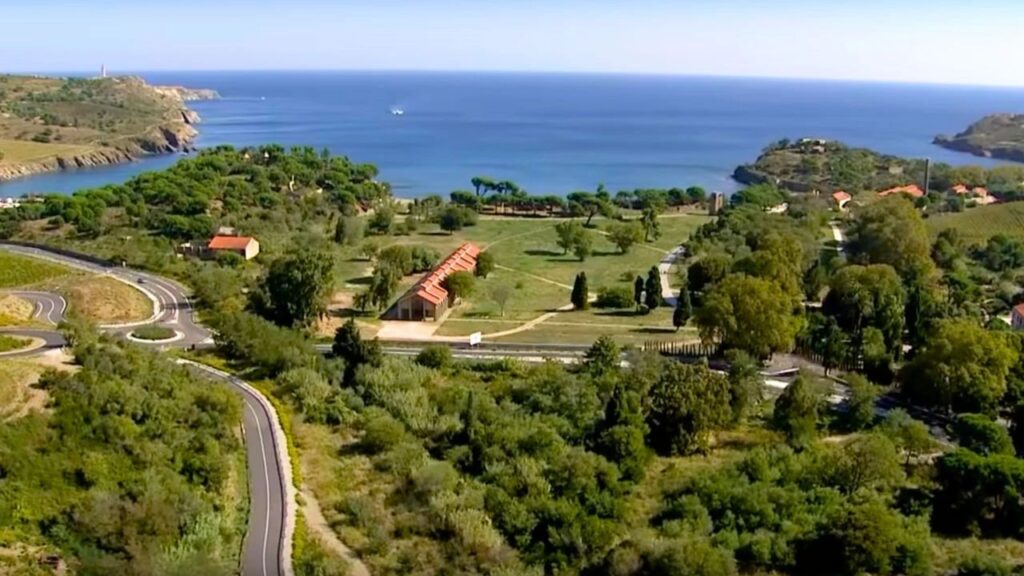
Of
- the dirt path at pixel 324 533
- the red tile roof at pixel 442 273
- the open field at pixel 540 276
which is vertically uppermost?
the red tile roof at pixel 442 273

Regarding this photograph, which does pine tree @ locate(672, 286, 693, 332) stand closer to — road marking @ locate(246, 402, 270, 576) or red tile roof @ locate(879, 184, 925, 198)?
road marking @ locate(246, 402, 270, 576)

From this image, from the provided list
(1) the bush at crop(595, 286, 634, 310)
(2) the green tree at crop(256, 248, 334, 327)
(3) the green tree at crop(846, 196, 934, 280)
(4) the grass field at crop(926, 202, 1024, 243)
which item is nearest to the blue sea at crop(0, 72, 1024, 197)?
(4) the grass field at crop(926, 202, 1024, 243)

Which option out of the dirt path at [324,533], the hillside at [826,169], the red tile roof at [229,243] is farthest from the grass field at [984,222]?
the dirt path at [324,533]

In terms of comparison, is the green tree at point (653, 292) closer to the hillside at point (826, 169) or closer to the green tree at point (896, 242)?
the green tree at point (896, 242)

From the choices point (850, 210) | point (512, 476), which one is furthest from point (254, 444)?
point (850, 210)

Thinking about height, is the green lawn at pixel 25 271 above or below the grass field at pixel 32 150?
below

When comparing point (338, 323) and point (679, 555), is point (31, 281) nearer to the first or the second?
point (338, 323)

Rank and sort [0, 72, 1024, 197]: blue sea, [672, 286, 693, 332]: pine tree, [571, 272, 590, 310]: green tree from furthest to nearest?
[0, 72, 1024, 197]: blue sea
[571, 272, 590, 310]: green tree
[672, 286, 693, 332]: pine tree

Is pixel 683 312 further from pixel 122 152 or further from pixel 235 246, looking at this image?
pixel 122 152
